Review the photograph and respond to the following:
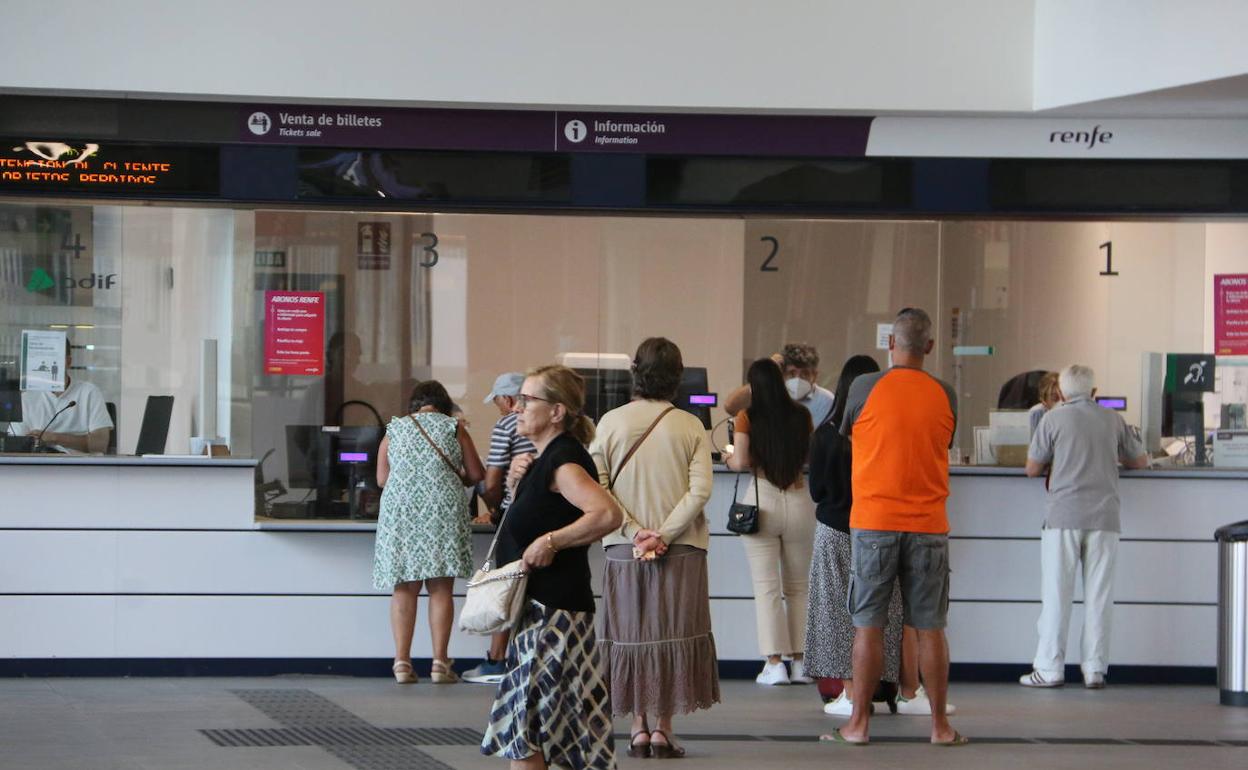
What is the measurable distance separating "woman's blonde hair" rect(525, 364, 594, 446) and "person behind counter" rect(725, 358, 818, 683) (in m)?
3.49

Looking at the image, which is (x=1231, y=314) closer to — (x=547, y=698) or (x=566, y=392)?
(x=566, y=392)

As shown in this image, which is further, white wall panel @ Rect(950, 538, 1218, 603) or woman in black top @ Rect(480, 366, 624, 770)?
white wall panel @ Rect(950, 538, 1218, 603)

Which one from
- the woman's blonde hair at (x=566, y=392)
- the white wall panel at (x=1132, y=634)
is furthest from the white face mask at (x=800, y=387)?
the woman's blonde hair at (x=566, y=392)

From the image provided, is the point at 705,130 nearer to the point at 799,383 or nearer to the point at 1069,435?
the point at 799,383

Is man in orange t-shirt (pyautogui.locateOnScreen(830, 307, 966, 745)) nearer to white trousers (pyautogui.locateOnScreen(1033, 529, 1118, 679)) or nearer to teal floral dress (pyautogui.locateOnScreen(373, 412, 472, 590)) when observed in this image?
white trousers (pyautogui.locateOnScreen(1033, 529, 1118, 679))

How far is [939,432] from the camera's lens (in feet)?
23.0

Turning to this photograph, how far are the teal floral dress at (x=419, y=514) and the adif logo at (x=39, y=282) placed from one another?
2492 mm

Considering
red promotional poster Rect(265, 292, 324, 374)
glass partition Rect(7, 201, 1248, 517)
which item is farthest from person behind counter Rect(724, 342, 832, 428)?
red promotional poster Rect(265, 292, 324, 374)

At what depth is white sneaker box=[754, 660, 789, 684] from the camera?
9.14 meters

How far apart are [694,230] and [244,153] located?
263cm

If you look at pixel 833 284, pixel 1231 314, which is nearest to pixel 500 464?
pixel 833 284

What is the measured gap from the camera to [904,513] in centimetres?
695

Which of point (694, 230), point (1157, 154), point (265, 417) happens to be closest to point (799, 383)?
point (694, 230)

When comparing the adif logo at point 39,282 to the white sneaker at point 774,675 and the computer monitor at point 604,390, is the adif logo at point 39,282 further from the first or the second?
the white sneaker at point 774,675
